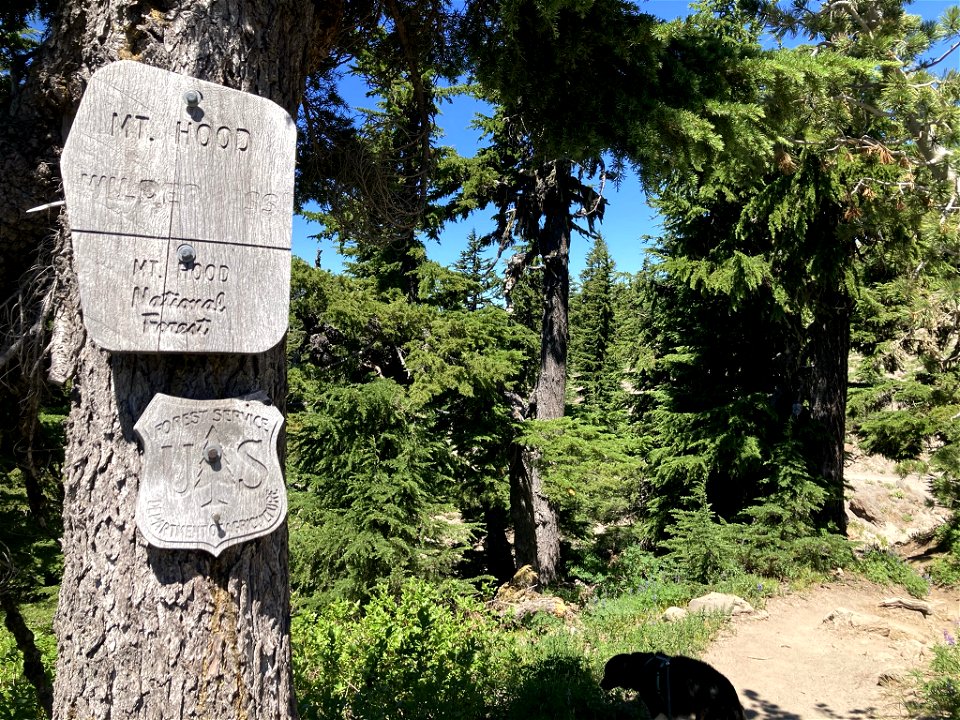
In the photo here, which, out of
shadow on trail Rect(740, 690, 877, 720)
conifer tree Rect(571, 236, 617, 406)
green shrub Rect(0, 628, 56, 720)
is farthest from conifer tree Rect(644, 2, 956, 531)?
conifer tree Rect(571, 236, 617, 406)

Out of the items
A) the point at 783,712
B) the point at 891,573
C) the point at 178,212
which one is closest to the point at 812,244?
the point at 891,573

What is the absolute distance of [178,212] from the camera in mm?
1951

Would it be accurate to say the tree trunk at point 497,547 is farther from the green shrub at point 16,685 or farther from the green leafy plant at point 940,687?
the green shrub at point 16,685

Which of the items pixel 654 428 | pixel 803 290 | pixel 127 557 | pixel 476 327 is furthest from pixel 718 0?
pixel 127 557

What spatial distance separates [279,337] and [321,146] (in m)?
2.14

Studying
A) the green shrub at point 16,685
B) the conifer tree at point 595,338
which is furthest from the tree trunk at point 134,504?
the conifer tree at point 595,338

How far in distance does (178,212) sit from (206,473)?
0.84 metres

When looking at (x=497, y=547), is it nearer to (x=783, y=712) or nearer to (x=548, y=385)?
(x=548, y=385)

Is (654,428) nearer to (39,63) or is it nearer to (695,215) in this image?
(695,215)

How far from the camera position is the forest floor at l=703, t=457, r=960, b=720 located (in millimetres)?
5918

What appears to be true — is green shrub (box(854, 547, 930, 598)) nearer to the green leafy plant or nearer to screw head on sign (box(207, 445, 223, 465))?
the green leafy plant

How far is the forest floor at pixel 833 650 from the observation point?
592cm

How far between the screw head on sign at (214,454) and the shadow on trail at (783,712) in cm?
570

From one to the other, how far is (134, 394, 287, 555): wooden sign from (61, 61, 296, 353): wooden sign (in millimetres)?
220
